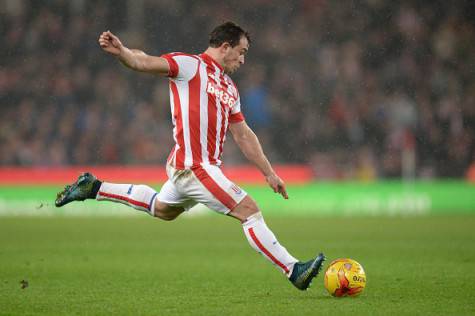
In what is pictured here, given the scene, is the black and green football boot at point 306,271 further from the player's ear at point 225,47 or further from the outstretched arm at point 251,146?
the player's ear at point 225,47

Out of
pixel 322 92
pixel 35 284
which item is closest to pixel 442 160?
pixel 322 92

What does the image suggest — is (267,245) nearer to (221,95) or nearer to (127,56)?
(221,95)

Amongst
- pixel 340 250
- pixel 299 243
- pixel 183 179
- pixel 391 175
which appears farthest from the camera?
pixel 391 175

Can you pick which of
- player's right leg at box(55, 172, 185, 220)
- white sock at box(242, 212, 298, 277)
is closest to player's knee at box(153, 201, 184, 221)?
player's right leg at box(55, 172, 185, 220)

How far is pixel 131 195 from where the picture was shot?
7.46 m

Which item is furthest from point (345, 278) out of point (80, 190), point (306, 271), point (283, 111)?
point (283, 111)

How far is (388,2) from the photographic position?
21312mm

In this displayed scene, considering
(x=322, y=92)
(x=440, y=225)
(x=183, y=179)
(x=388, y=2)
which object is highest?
(x=388, y=2)

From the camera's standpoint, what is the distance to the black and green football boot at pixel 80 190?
24.5 ft

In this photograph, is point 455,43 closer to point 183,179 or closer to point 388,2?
point 388,2

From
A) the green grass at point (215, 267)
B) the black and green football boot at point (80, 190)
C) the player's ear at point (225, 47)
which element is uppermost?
the player's ear at point (225, 47)

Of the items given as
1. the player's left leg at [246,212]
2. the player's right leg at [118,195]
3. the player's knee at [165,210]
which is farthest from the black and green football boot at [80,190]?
the player's left leg at [246,212]

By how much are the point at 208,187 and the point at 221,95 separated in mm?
749

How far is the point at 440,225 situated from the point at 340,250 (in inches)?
186
